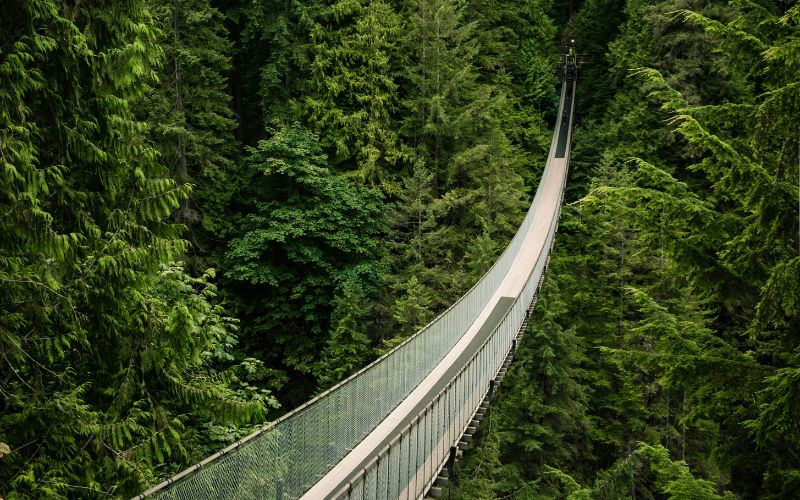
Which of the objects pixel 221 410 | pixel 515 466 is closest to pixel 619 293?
pixel 515 466

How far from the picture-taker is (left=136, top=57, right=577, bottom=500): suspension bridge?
5641 millimetres

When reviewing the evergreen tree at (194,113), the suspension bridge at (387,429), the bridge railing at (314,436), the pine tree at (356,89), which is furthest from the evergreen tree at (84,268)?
the pine tree at (356,89)

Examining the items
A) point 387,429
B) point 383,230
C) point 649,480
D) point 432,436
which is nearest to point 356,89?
point 383,230

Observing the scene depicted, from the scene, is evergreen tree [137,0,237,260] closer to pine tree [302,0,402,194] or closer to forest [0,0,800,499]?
forest [0,0,800,499]

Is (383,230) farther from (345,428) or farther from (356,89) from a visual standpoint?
(345,428)

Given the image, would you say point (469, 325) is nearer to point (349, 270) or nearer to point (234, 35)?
point (349, 270)

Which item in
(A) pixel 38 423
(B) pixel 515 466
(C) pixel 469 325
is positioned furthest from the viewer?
(B) pixel 515 466

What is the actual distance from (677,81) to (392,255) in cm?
1165

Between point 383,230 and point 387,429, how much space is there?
1296 cm

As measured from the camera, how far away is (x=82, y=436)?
5.50m

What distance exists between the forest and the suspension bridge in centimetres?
70

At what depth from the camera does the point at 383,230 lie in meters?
21.4

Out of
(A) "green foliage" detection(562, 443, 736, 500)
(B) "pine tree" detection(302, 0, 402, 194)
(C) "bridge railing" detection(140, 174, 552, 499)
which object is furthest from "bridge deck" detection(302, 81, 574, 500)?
(B) "pine tree" detection(302, 0, 402, 194)

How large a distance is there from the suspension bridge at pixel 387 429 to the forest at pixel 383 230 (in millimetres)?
697
